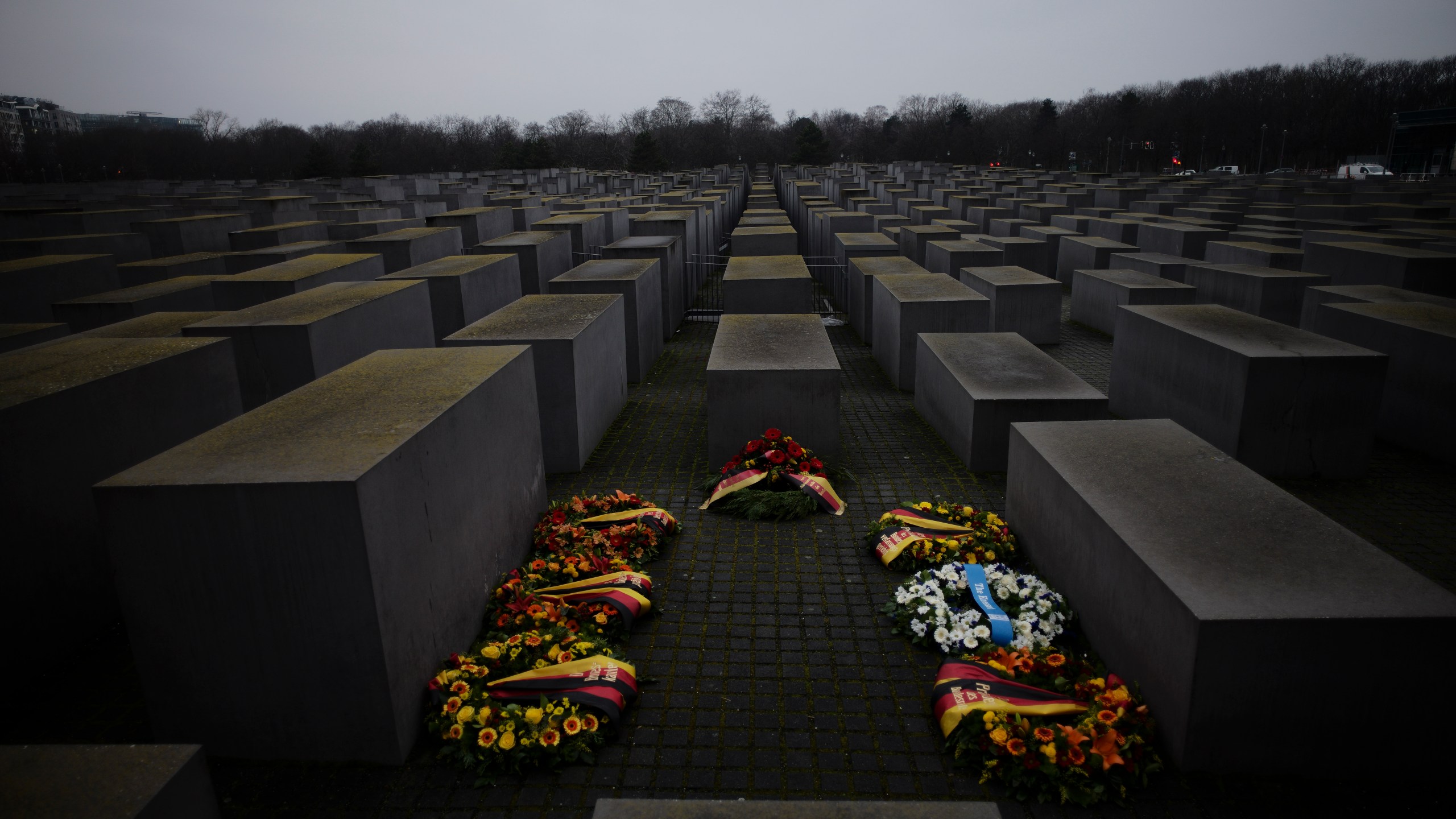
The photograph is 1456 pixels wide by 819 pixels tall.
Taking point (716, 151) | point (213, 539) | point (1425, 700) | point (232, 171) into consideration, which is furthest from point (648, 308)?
point (716, 151)

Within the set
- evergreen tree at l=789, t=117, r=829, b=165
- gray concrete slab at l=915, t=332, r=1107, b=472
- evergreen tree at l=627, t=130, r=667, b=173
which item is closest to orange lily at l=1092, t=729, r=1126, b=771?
gray concrete slab at l=915, t=332, r=1107, b=472

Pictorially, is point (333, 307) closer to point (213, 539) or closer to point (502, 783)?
point (213, 539)

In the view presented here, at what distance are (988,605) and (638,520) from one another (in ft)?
9.79

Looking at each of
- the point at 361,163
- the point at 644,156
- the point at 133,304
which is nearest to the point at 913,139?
the point at 644,156

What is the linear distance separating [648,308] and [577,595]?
8454 millimetres

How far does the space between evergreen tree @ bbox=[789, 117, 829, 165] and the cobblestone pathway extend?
7309 cm

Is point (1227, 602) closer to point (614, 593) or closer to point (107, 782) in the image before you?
point (614, 593)

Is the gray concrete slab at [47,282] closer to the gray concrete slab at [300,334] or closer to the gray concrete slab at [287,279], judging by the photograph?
the gray concrete slab at [287,279]

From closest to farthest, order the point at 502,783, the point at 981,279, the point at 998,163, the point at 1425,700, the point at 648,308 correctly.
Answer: the point at 1425,700 → the point at 502,783 → the point at 648,308 → the point at 981,279 → the point at 998,163

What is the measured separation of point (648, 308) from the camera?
539 inches

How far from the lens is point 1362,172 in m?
54.8

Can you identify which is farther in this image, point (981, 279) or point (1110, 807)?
point (981, 279)

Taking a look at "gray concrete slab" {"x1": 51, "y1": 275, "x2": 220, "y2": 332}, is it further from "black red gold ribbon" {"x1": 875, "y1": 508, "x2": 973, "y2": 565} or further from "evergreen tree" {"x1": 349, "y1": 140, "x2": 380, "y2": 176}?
"evergreen tree" {"x1": 349, "y1": 140, "x2": 380, "y2": 176}

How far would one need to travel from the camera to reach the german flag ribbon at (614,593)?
18.5ft
